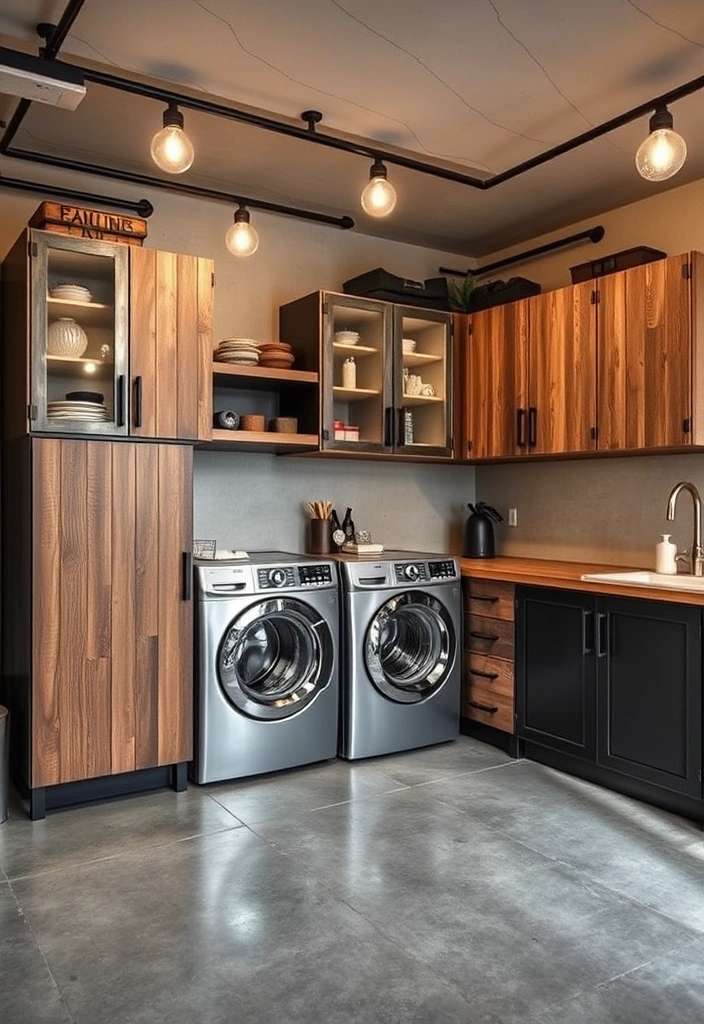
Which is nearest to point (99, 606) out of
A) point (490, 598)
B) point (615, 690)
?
point (490, 598)

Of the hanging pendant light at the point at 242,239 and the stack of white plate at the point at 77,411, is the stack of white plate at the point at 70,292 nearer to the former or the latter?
the stack of white plate at the point at 77,411

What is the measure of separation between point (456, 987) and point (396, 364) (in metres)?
3.03

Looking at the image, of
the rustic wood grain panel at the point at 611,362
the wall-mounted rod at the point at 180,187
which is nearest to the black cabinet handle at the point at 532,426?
the rustic wood grain panel at the point at 611,362

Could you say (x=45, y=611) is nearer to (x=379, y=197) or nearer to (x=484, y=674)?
(x=379, y=197)

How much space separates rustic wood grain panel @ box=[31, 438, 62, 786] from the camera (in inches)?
122

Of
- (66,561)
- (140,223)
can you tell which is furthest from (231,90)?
(66,561)

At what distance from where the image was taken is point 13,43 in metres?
2.76

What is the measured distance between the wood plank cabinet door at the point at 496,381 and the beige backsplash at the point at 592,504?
45 cm

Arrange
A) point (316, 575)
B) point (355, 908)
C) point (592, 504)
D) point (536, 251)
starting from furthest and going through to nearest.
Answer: point (536, 251) → point (592, 504) → point (316, 575) → point (355, 908)

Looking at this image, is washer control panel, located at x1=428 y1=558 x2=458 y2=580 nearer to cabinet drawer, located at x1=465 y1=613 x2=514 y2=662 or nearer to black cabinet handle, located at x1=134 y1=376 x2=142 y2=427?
cabinet drawer, located at x1=465 y1=613 x2=514 y2=662

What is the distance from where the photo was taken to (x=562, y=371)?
4004 mm

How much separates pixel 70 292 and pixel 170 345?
44 cm

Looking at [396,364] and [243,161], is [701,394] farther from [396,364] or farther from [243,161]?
[243,161]

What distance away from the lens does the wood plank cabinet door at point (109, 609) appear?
123 inches
